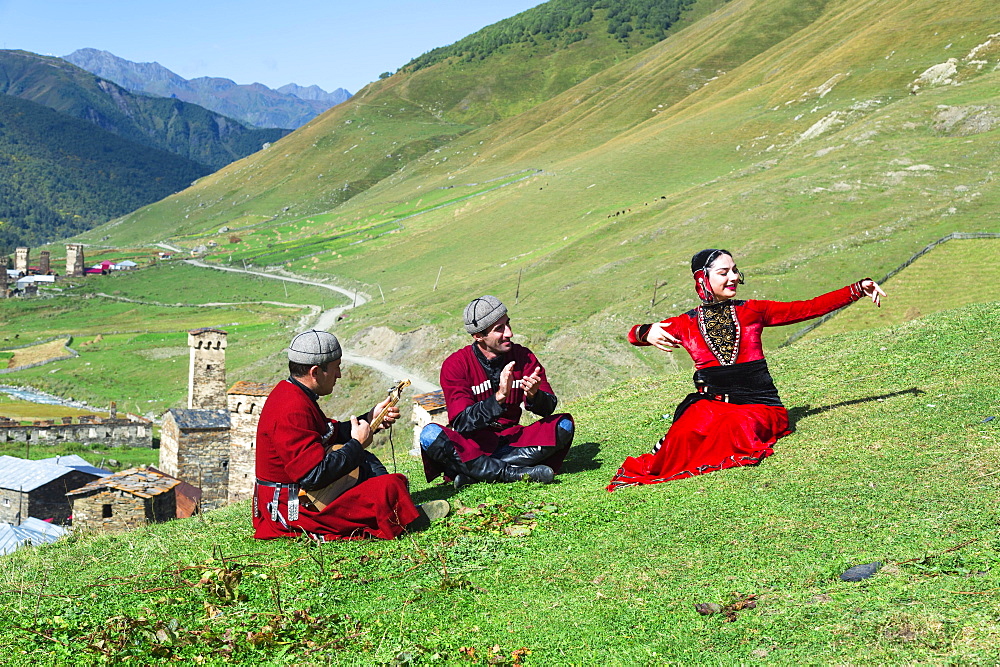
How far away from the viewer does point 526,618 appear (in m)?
6.29

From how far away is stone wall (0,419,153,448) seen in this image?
51.2 meters

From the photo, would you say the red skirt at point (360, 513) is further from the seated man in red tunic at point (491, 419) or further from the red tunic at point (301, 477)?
the seated man in red tunic at point (491, 419)

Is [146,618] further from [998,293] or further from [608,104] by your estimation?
[608,104]

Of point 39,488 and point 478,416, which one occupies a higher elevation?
point 478,416

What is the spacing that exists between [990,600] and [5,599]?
735cm

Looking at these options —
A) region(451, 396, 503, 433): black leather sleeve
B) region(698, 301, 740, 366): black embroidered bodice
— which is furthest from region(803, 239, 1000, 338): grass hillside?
region(451, 396, 503, 433): black leather sleeve

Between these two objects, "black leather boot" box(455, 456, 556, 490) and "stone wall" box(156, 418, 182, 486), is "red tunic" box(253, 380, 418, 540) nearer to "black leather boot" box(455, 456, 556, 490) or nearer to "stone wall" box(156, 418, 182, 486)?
"black leather boot" box(455, 456, 556, 490)

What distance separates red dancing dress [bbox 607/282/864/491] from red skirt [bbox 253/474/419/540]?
250 centimetres

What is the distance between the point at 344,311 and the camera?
7331cm

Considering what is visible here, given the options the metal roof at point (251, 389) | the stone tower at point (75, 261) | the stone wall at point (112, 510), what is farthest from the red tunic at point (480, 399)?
the stone tower at point (75, 261)

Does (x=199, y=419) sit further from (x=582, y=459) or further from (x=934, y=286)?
(x=934, y=286)

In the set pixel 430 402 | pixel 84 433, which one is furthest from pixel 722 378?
pixel 84 433

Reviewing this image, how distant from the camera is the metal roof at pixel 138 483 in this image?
20.7m

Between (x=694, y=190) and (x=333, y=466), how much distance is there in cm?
5942
